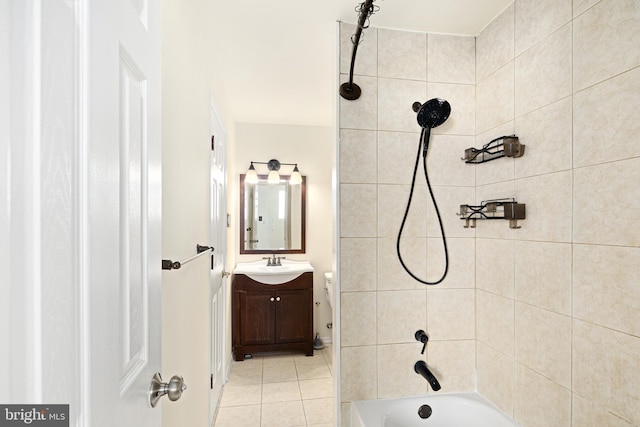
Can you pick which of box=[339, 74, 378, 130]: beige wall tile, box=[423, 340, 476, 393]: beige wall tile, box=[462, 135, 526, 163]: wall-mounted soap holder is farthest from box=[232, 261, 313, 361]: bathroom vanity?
box=[462, 135, 526, 163]: wall-mounted soap holder

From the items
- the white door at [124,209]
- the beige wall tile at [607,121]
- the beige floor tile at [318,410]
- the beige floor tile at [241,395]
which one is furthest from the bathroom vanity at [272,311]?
the beige wall tile at [607,121]

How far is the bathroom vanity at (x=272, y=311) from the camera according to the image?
120 inches

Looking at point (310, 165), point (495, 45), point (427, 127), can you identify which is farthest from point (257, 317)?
point (495, 45)

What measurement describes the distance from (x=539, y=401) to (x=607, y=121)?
3.80ft

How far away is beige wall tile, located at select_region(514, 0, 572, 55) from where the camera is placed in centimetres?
125

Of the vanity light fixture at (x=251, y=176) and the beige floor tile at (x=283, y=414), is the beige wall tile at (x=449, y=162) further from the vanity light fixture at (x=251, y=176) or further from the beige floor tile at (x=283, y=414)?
the vanity light fixture at (x=251, y=176)

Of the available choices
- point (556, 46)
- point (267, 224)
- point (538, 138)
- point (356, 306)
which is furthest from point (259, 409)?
point (556, 46)

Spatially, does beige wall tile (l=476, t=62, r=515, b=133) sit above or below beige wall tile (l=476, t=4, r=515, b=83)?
below

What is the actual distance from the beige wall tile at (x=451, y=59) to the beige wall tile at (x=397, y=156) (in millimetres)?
357

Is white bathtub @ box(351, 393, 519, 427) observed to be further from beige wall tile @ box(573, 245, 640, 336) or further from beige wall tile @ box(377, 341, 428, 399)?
beige wall tile @ box(573, 245, 640, 336)

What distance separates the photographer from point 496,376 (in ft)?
5.24

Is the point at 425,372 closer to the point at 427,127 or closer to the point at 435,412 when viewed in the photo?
the point at 435,412

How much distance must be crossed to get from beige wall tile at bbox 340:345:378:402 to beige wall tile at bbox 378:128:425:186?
0.92 meters

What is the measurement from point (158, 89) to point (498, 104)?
1577mm
